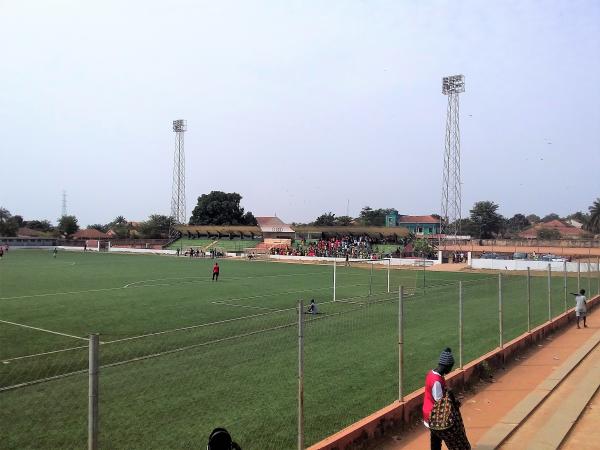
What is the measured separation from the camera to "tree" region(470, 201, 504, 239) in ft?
416

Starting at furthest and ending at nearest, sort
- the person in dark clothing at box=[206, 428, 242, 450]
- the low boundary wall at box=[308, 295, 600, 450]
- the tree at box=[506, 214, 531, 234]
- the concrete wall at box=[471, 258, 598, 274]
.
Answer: the tree at box=[506, 214, 531, 234] < the concrete wall at box=[471, 258, 598, 274] < the low boundary wall at box=[308, 295, 600, 450] < the person in dark clothing at box=[206, 428, 242, 450]

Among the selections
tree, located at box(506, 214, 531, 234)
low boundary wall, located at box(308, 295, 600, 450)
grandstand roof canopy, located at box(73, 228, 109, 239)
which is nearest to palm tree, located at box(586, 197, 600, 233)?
tree, located at box(506, 214, 531, 234)

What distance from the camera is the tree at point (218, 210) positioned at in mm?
129125

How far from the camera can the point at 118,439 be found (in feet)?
24.4

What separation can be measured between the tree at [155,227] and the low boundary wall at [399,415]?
374ft

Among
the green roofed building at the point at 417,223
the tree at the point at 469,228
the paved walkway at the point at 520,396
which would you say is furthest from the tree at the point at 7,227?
the paved walkway at the point at 520,396

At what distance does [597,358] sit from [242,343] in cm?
868

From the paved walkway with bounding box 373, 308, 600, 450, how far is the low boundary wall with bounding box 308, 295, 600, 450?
0.19 metres

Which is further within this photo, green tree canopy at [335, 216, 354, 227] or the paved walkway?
green tree canopy at [335, 216, 354, 227]

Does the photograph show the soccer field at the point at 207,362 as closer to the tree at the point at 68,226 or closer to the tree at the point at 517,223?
the tree at the point at 68,226

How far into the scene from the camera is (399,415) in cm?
792

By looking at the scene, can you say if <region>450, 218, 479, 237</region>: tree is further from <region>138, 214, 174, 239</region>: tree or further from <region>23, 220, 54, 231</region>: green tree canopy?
<region>23, 220, 54, 231</region>: green tree canopy

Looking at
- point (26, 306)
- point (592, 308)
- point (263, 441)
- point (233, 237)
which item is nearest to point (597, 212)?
point (233, 237)

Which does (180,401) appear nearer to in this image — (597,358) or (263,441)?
(263,441)
